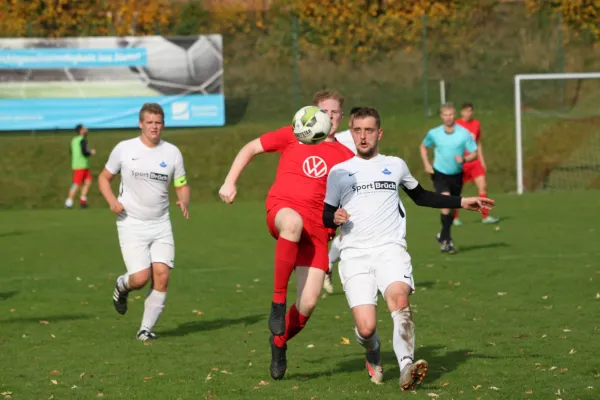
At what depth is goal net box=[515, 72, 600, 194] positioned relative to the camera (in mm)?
29578

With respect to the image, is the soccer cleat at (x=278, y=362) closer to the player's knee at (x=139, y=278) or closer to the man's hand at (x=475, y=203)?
the man's hand at (x=475, y=203)

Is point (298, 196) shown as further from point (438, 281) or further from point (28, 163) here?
point (28, 163)

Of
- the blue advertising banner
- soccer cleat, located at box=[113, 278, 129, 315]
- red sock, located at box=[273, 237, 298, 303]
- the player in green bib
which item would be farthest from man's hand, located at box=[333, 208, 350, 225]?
the blue advertising banner

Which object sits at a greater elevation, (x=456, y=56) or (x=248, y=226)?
(x=456, y=56)

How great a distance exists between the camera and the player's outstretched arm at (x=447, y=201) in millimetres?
8156

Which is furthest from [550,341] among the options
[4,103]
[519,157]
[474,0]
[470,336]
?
[474,0]

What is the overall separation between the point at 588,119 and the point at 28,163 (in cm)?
1562

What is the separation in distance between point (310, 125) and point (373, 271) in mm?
1177

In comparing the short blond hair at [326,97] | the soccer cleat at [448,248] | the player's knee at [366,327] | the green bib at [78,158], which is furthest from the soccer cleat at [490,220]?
the player's knee at [366,327]

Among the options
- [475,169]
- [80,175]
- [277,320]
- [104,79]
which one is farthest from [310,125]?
[104,79]

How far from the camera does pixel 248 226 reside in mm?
22203

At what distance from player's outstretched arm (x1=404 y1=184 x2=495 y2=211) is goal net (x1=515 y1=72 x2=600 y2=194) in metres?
20.3

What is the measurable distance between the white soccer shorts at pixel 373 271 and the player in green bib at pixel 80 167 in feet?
66.2

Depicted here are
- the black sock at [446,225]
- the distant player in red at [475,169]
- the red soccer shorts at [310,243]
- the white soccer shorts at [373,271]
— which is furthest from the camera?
the distant player in red at [475,169]
